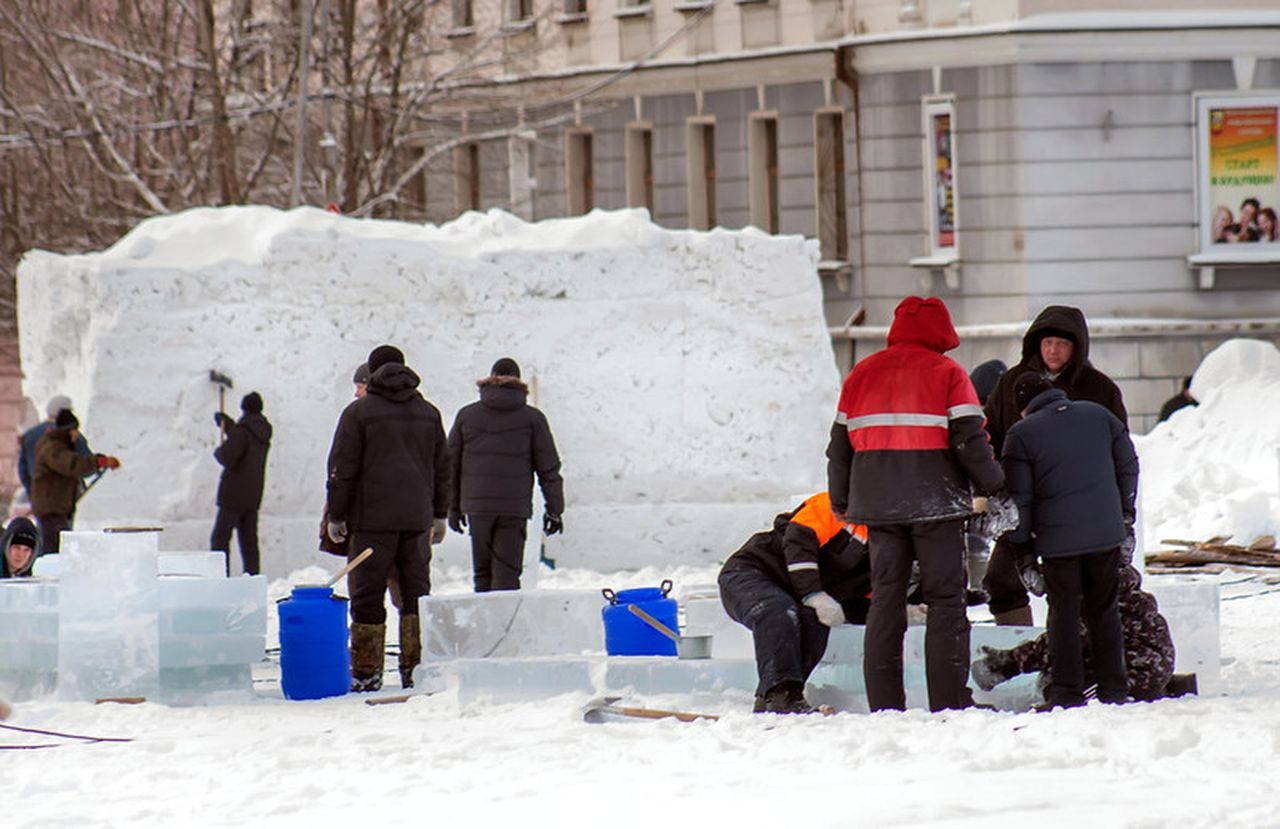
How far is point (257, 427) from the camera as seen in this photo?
17.5 meters

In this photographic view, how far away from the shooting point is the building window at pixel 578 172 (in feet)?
117

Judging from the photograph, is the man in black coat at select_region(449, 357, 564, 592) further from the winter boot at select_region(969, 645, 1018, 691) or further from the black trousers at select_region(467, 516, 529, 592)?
the winter boot at select_region(969, 645, 1018, 691)

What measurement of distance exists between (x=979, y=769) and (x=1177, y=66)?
22961mm

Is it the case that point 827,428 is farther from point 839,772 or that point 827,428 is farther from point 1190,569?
point 839,772

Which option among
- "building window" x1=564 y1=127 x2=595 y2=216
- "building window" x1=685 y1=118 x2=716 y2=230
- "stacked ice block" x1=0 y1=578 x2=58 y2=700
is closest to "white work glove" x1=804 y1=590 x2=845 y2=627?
"stacked ice block" x1=0 y1=578 x2=58 y2=700

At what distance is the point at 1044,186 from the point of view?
2978 cm

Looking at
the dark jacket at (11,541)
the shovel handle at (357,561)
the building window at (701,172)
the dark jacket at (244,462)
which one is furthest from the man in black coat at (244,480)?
the building window at (701,172)

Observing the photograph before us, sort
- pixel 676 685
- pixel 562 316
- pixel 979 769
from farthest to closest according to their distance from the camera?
pixel 562 316 < pixel 676 685 < pixel 979 769

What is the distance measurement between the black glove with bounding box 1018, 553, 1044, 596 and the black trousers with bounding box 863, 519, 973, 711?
51 centimetres

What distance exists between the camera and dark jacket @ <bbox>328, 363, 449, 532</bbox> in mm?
12234

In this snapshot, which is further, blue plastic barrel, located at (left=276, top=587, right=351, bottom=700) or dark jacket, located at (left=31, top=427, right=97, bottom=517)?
dark jacket, located at (left=31, top=427, right=97, bottom=517)

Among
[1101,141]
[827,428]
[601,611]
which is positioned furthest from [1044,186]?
[601,611]

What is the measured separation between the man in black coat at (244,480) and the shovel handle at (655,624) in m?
6.34

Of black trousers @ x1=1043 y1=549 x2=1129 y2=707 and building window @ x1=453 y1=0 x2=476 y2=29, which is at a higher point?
building window @ x1=453 y1=0 x2=476 y2=29
